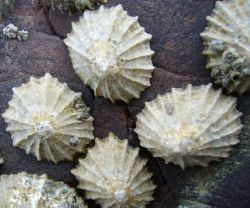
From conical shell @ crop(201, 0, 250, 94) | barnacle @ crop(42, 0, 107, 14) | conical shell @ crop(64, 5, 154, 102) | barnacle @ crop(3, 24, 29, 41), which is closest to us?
conical shell @ crop(201, 0, 250, 94)

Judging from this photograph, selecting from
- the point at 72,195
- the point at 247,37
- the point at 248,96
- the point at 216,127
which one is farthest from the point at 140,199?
the point at 247,37

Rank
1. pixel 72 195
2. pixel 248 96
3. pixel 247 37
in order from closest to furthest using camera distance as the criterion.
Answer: pixel 247 37 < pixel 248 96 < pixel 72 195

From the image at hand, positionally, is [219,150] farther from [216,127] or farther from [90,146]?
[90,146]

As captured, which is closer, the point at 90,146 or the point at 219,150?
the point at 219,150

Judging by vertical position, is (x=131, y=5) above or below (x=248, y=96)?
above

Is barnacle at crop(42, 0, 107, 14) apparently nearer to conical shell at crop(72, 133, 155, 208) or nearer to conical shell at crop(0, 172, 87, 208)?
conical shell at crop(72, 133, 155, 208)

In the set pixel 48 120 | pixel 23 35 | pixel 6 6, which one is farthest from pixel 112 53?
pixel 6 6

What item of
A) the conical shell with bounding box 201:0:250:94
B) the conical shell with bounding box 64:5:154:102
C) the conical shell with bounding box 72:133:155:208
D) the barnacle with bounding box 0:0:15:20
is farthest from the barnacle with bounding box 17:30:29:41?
the conical shell with bounding box 201:0:250:94

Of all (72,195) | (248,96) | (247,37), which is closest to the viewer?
(247,37)
